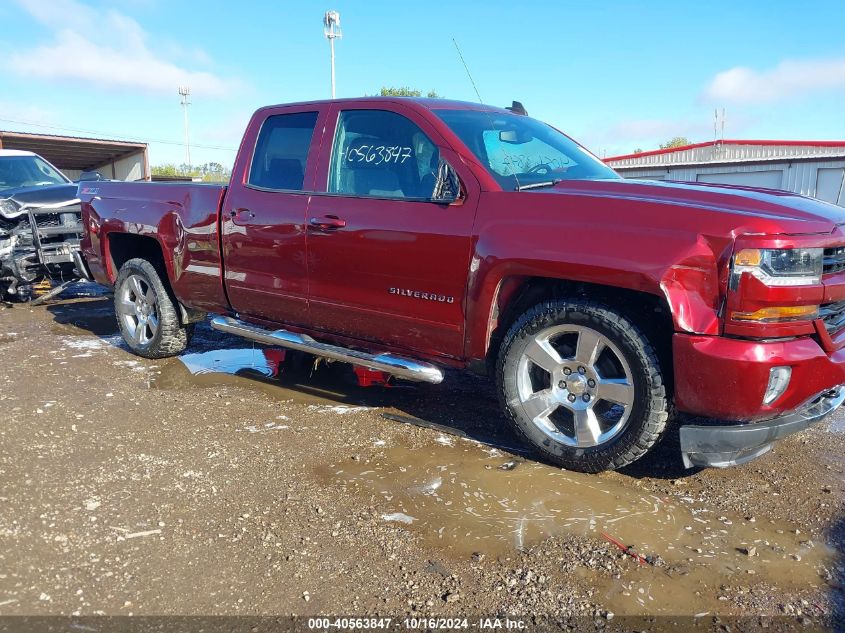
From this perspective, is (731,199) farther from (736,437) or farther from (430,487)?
(430,487)

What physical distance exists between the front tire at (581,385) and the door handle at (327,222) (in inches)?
49.7

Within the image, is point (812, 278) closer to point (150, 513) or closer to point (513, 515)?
point (513, 515)

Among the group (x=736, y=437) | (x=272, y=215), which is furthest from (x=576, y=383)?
(x=272, y=215)

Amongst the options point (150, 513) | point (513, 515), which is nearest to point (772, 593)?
point (513, 515)

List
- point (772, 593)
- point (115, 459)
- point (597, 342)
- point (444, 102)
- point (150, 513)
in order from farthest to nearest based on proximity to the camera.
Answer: point (444, 102), point (115, 459), point (597, 342), point (150, 513), point (772, 593)

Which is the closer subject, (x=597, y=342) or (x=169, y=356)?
(x=597, y=342)

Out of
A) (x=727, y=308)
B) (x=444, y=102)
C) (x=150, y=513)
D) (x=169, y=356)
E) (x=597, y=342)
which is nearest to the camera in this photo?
(x=727, y=308)

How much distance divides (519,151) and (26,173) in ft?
26.5

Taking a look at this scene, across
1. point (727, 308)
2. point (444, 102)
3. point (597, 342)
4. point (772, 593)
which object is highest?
point (444, 102)

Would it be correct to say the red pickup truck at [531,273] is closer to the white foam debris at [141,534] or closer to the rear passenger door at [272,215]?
the rear passenger door at [272,215]

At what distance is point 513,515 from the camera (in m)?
3.07

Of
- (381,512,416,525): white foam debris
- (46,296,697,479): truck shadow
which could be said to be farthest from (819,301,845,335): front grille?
(381,512,416,525): white foam debris

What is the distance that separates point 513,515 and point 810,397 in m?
1.45

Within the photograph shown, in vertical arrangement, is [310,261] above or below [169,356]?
above
